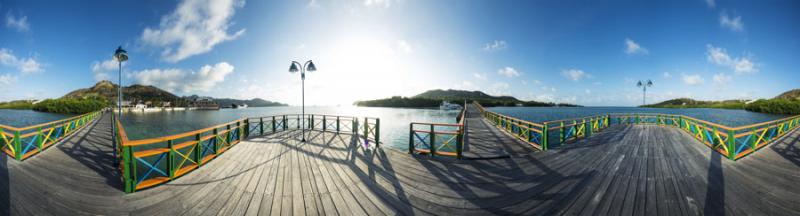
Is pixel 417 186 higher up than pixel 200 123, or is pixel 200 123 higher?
pixel 417 186

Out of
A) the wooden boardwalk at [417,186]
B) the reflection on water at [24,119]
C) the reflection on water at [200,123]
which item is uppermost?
the wooden boardwalk at [417,186]

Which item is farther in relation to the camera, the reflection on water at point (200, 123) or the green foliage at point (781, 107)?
the green foliage at point (781, 107)

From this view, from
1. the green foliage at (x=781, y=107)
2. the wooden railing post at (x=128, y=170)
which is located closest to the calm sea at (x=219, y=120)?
the green foliage at (x=781, y=107)

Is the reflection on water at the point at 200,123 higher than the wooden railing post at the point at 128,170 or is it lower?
lower

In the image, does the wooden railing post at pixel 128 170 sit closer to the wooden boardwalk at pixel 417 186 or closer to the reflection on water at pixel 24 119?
the wooden boardwalk at pixel 417 186

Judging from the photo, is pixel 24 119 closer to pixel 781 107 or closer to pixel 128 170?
pixel 128 170

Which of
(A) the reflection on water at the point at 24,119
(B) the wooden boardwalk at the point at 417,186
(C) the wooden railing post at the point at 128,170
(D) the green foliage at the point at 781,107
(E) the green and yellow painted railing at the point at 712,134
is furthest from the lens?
(D) the green foliage at the point at 781,107

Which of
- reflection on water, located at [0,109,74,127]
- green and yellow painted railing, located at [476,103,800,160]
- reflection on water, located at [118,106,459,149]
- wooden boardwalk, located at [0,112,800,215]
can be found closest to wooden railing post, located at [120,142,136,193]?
wooden boardwalk, located at [0,112,800,215]

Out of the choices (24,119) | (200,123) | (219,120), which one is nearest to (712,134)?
(200,123)

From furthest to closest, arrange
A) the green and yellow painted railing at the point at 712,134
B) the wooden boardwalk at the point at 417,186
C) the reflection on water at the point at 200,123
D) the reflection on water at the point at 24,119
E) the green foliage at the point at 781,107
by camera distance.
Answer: the green foliage at the point at 781,107 → the reflection on water at the point at 24,119 → the reflection on water at the point at 200,123 → the green and yellow painted railing at the point at 712,134 → the wooden boardwalk at the point at 417,186

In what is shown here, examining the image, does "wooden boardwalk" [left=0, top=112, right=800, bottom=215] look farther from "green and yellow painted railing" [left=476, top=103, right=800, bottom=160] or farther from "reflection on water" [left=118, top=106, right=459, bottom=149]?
"reflection on water" [left=118, top=106, right=459, bottom=149]

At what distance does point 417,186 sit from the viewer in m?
4.85

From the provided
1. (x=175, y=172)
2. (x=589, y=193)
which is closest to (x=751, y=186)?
(x=589, y=193)

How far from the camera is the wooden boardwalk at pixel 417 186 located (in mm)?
3934
